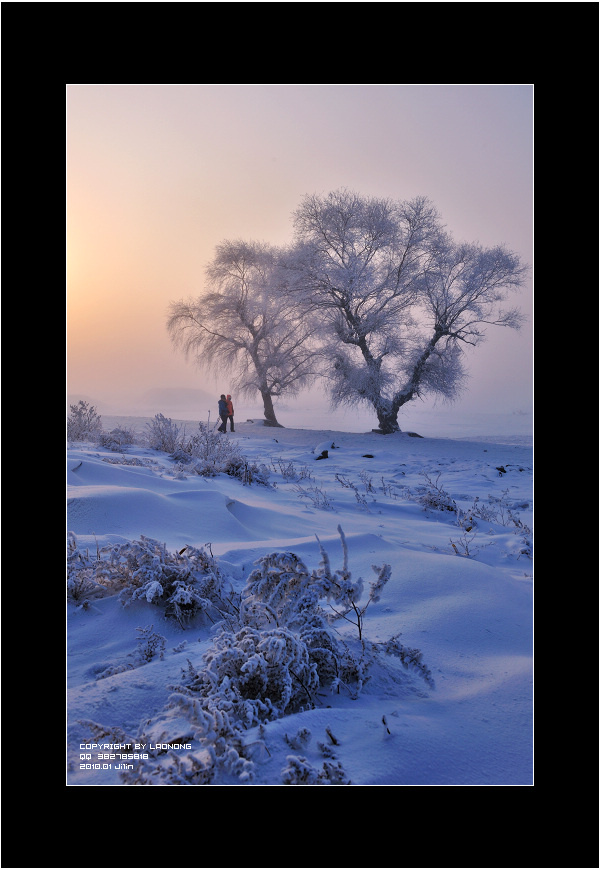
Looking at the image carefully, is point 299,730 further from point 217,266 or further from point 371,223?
point 217,266

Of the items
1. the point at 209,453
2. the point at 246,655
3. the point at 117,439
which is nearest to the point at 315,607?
the point at 246,655

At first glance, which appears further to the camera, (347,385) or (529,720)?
(347,385)

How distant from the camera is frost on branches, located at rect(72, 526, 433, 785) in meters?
1.42

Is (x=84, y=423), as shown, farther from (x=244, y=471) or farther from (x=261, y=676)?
(x=261, y=676)

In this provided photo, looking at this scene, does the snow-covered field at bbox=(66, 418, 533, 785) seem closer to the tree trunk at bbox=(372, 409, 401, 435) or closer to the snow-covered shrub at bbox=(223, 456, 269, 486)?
the snow-covered shrub at bbox=(223, 456, 269, 486)

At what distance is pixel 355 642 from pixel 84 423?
699 centimetres

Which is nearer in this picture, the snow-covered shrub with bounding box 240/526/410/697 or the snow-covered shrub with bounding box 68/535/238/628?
the snow-covered shrub with bounding box 240/526/410/697

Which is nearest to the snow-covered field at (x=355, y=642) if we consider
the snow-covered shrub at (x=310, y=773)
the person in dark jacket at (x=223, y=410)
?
the snow-covered shrub at (x=310, y=773)

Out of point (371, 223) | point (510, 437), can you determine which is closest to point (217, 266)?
point (371, 223)

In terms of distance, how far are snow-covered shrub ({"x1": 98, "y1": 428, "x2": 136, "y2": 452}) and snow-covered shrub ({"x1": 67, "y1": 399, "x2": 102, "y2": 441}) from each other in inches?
8.9

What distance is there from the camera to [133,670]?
1854 mm

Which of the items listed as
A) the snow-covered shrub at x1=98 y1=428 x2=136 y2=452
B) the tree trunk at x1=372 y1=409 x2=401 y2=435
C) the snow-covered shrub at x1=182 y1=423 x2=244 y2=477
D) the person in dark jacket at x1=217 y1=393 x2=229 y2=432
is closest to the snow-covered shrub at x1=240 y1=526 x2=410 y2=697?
the snow-covered shrub at x1=182 y1=423 x2=244 y2=477
